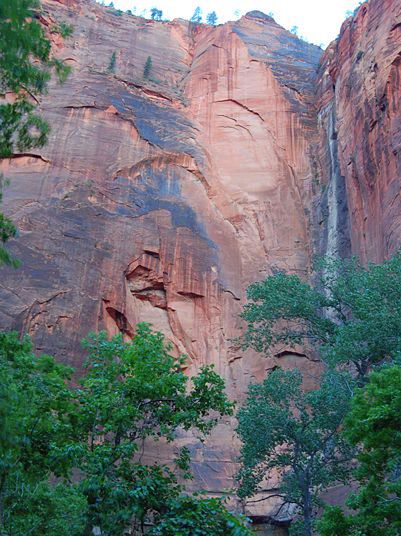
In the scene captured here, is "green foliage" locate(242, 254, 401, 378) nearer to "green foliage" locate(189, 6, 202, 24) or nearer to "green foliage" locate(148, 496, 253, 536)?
"green foliage" locate(148, 496, 253, 536)

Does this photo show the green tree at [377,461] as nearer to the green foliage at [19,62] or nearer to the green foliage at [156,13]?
the green foliage at [19,62]

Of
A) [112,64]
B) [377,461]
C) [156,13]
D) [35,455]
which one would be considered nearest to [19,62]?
[35,455]

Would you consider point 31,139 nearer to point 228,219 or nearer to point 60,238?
point 60,238

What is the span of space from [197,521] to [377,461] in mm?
3097

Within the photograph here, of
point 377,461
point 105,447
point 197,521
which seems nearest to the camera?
point 197,521

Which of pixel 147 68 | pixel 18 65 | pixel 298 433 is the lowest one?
pixel 298 433

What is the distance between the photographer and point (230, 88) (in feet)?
120

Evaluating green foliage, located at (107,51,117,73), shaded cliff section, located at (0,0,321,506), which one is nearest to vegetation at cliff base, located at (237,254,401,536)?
shaded cliff section, located at (0,0,321,506)

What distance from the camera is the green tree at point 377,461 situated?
9.53 m

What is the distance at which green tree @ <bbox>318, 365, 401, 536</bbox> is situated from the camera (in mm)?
9531

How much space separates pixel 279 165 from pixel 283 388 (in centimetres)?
1852

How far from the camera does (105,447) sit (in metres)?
10.6

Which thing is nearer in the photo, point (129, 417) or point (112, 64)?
point (129, 417)

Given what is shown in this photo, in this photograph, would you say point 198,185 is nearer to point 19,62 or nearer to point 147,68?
point 147,68
